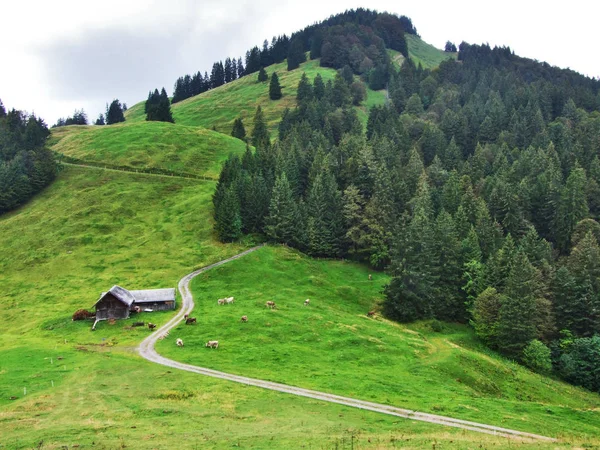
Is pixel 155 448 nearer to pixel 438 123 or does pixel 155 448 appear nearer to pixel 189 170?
pixel 189 170

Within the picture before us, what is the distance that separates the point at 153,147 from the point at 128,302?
102 metres

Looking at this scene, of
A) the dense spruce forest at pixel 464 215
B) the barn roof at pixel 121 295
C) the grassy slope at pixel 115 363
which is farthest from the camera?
the dense spruce forest at pixel 464 215

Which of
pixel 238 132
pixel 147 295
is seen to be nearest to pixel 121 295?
pixel 147 295

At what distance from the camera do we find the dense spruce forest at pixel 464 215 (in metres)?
81.3

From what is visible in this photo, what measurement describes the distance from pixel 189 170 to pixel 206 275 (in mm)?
68714

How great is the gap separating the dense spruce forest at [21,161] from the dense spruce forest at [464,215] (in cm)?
5886

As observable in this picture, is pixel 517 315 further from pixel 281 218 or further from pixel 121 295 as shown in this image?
pixel 121 295

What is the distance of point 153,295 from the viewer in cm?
7975

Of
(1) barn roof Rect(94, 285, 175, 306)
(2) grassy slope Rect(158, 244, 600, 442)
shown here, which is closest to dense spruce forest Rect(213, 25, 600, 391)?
(2) grassy slope Rect(158, 244, 600, 442)

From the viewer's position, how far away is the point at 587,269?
282ft

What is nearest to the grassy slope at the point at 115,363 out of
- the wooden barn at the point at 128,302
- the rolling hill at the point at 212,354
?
the rolling hill at the point at 212,354

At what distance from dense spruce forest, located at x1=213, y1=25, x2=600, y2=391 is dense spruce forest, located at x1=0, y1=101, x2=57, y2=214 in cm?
5886

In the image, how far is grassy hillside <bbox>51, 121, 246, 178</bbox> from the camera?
158 metres

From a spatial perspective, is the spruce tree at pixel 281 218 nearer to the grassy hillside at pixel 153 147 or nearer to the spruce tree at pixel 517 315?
the grassy hillside at pixel 153 147
